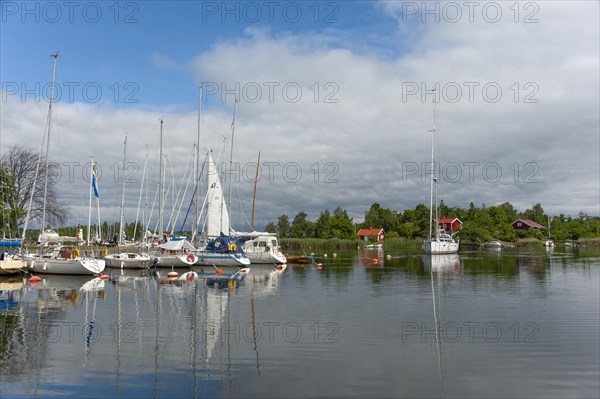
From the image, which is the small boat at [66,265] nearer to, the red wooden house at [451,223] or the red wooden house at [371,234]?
the red wooden house at [371,234]

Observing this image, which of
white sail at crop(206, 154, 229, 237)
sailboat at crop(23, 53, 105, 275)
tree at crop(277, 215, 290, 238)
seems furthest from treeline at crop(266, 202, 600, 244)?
sailboat at crop(23, 53, 105, 275)

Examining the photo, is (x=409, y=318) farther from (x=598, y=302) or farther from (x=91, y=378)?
(x=91, y=378)

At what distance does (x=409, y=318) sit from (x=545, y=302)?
987 cm

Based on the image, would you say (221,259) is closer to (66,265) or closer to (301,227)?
(66,265)

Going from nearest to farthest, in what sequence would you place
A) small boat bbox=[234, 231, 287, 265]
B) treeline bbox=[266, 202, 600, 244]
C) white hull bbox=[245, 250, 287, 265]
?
white hull bbox=[245, 250, 287, 265] → small boat bbox=[234, 231, 287, 265] → treeline bbox=[266, 202, 600, 244]

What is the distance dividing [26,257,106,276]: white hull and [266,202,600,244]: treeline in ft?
304

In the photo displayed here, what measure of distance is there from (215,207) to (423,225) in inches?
3491

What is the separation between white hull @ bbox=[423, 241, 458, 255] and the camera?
81.5m

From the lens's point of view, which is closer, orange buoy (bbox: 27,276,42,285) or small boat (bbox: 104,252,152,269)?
orange buoy (bbox: 27,276,42,285)

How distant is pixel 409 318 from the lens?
76.6ft

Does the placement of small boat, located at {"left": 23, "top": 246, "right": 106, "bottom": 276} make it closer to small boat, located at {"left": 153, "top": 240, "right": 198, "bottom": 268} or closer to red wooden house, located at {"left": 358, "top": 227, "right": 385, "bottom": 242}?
small boat, located at {"left": 153, "top": 240, "right": 198, "bottom": 268}

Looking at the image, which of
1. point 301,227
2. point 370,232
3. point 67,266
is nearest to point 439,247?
point 67,266

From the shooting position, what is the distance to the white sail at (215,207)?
60.2 metres

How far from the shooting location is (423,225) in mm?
137750
